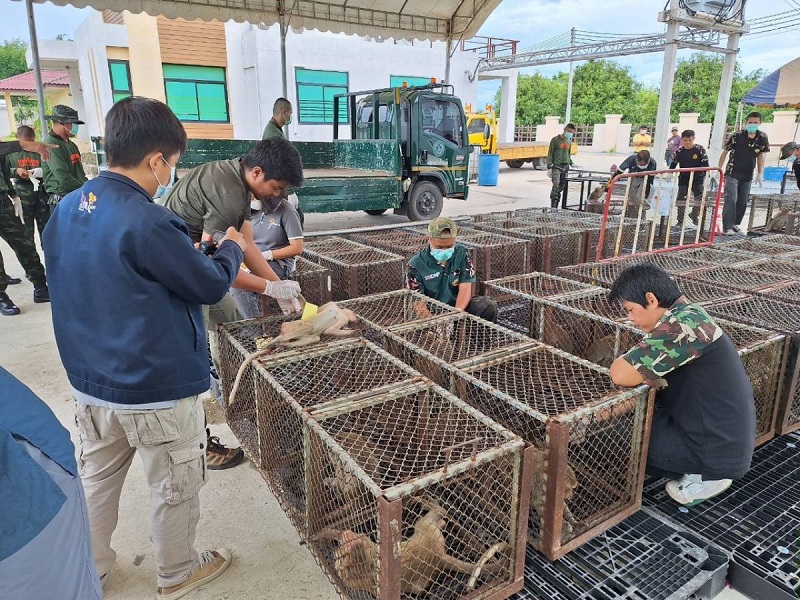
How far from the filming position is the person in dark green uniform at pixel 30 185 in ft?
17.5

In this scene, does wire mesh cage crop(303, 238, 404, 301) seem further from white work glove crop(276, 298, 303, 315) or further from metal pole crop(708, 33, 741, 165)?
metal pole crop(708, 33, 741, 165)

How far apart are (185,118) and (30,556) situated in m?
14.7

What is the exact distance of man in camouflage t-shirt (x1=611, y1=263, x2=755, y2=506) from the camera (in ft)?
6.59

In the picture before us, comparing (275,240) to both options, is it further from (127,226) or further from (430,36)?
(430,36)

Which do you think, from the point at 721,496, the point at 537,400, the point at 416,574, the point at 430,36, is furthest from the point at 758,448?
the point at 430,36

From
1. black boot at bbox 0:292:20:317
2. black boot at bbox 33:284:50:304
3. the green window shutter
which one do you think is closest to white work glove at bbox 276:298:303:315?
black boot at bbox 0:292:20:317

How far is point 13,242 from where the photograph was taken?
5.08 meters

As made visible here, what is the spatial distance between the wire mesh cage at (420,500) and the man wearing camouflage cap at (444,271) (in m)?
1.49

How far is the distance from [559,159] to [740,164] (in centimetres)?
283

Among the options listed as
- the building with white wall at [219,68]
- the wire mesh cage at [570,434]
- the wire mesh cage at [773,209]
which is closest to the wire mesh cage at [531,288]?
the wire mesh cage at [570,434]

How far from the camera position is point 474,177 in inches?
662

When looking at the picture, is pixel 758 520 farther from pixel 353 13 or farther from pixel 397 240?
pixel 353 13

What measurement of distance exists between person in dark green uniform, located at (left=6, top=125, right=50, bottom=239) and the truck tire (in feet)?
16.1

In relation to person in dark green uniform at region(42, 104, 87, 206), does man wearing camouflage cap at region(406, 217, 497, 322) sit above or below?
below
